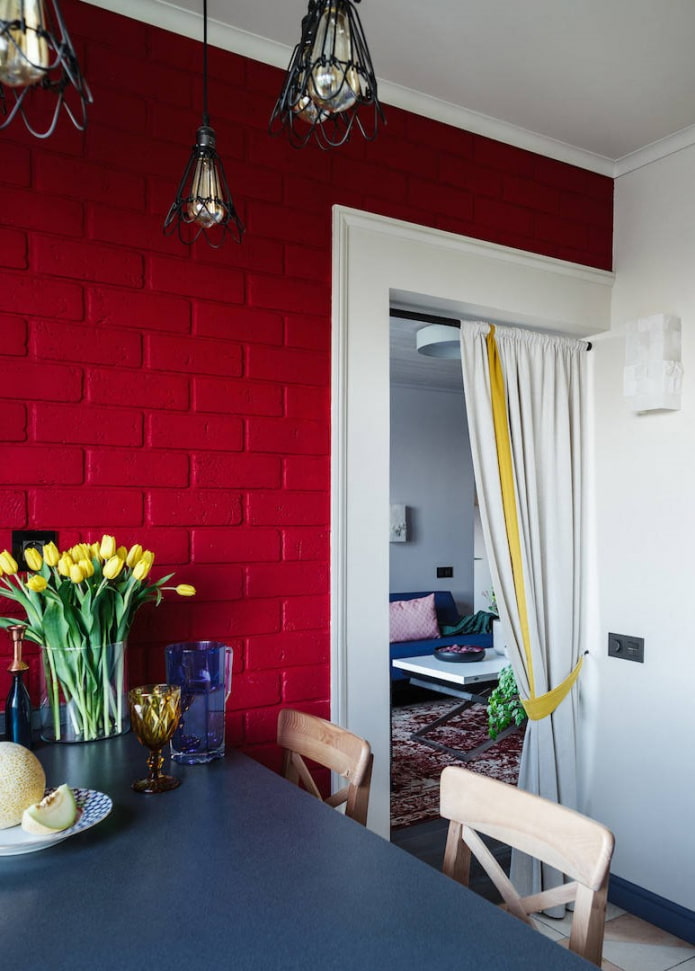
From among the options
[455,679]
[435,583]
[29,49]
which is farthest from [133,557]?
[435,583]

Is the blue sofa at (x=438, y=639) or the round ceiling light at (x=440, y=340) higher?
the round ceiling light at (x=440, y=340)

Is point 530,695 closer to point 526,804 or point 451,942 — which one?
point 526,804

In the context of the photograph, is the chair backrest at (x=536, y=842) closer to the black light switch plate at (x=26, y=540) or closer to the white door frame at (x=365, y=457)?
the white door frame at (x=365, y=457)

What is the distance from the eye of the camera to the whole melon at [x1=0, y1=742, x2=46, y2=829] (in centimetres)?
118

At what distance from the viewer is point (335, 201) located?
2279 millimetres

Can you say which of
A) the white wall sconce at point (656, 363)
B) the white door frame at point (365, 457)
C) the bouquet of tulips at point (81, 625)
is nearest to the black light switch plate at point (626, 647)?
the white wall sconce at point (656, 363)

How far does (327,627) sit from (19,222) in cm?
131

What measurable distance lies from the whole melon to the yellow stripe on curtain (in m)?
1.80

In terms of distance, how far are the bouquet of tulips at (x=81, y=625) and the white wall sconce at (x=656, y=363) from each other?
177cm

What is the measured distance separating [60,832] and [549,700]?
1943 millimetres

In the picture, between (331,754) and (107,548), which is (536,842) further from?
(107,548)

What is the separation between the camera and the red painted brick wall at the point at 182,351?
6.05 ft

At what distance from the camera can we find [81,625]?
1.64 meters

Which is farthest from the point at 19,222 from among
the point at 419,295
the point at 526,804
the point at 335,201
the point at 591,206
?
the point at 591,206
